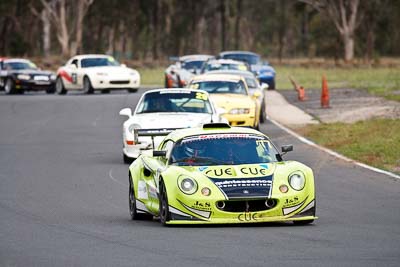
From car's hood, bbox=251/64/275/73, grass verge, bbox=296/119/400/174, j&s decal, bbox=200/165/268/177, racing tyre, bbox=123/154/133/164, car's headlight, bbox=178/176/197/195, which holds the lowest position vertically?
car's hood, bbox=251/64/275/73

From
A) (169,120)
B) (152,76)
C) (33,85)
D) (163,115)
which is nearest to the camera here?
(169,120)

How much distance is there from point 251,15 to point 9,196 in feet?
358

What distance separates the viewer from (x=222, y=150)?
44.0 feet

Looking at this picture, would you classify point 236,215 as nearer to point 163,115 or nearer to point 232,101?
point 163,115

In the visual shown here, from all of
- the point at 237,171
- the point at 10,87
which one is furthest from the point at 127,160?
the point at 10,87

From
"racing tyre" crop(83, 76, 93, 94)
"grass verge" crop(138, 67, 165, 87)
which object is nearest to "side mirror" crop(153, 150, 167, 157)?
"racing tyre" crop(83, 76, 93, 94)

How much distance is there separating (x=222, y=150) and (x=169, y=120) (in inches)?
339

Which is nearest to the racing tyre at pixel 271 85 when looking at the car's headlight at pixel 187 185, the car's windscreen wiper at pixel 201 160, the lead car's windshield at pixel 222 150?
the lead car's windshield at pixel 222 150

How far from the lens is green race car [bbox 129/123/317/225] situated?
12453 mm

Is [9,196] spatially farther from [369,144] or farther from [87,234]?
[369,144]

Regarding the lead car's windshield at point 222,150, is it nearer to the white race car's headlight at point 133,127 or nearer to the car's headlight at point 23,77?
the white race car's headlight at point 133,127

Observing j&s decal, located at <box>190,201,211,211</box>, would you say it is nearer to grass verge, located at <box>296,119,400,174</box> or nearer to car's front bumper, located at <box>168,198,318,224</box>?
car's front bumper, located at <box>168,198,318,224</box>

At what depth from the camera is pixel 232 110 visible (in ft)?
94.9

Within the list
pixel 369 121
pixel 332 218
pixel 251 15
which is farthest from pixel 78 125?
pixel 251 15
